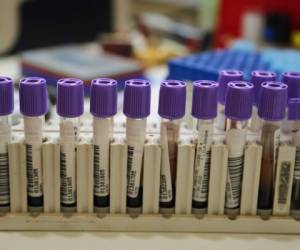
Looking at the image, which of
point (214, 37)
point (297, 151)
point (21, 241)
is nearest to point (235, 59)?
point (297, 151)

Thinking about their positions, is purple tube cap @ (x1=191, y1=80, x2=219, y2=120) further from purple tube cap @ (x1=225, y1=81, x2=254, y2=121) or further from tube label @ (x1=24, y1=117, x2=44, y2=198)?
tube label @ (x1=24, y1=117, x2=44, y2=198)

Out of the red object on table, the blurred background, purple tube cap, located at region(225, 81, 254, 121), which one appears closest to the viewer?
purple tube cap, located at region(225, 81, 254, 121)

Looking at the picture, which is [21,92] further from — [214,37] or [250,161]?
[214,37]

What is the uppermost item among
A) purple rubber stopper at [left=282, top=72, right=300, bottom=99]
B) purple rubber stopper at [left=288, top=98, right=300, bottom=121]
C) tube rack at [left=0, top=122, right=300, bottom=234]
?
purple rubber stopper at [left=282, top=72, right=300, bottom=99]

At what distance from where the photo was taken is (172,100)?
0.46m

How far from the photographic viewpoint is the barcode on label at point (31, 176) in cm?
48

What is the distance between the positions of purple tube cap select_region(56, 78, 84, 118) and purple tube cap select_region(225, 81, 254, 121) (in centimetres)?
A: 13

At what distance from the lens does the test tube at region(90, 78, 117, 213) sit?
0.46 metres

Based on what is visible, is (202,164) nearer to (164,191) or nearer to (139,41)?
(164,191)

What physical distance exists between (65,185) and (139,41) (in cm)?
84

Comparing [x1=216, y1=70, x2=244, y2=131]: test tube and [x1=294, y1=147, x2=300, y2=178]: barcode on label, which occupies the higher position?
[x1=216, y1=70, x2=244, y2=131]: test tube

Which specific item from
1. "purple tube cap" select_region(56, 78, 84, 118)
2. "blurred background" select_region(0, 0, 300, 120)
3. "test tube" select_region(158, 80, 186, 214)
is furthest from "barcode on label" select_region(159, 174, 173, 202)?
"blurred background" select_region(0, 0, 300, 120)

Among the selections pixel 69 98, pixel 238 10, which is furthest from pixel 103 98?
pixel 238 10

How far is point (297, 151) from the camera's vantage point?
0.48 meters
